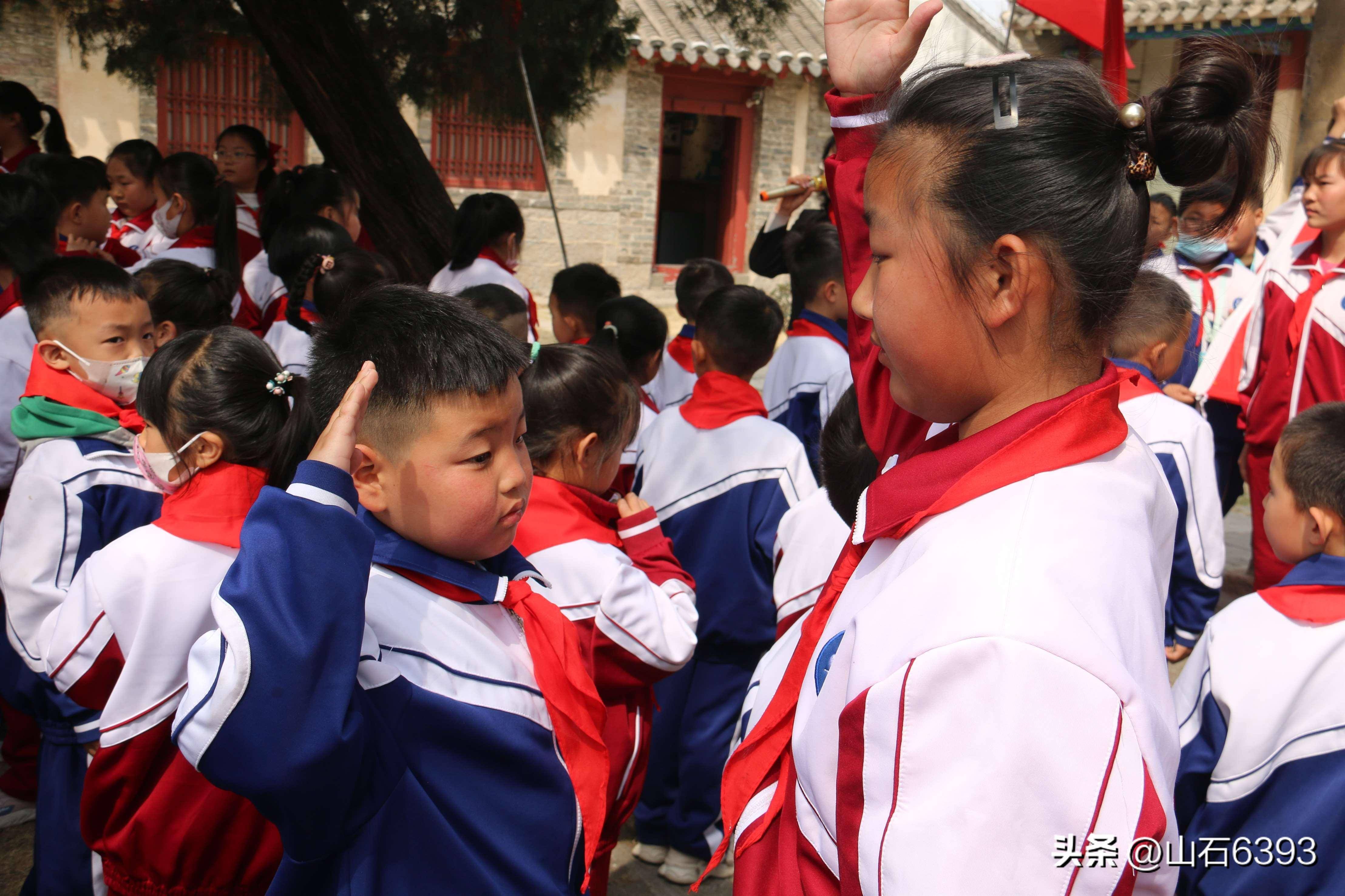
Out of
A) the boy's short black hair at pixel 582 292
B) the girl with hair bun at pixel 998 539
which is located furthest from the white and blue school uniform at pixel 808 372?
the girl with hair bun at pixel 998 539

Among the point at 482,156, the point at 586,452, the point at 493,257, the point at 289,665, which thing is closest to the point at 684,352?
the point at 493,257

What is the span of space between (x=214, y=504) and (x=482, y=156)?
1064cm

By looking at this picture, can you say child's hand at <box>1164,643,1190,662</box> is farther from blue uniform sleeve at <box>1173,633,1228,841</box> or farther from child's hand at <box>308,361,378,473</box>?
child's hand at <box>308,361,378,473</box>

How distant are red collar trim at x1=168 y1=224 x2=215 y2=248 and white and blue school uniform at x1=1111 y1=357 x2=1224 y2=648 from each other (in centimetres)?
338

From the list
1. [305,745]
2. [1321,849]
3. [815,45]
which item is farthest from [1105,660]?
[815,45]

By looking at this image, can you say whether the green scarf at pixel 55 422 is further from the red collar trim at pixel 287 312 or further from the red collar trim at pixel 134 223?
the red collar trim at pixel 134 223

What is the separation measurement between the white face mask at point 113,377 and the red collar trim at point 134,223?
3.06 m

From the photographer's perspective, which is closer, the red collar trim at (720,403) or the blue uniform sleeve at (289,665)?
the blue uniform sleeve at (289,665)

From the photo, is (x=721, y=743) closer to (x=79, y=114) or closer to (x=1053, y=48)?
(x=79, y=114)

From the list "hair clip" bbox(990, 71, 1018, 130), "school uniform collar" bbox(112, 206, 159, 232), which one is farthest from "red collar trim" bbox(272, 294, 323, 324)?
"hair clip" bbox(990, 71, 1018, 130)

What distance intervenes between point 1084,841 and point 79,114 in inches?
448

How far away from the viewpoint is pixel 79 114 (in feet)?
32.5

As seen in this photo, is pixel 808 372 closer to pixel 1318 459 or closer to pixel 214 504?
pixel 1318 459

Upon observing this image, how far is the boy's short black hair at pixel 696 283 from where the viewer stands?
4.37 meters
